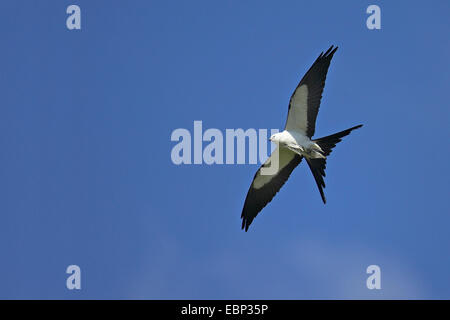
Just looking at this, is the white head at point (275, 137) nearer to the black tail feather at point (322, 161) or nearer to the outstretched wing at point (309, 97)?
the outstretched wing at point (309, 97)

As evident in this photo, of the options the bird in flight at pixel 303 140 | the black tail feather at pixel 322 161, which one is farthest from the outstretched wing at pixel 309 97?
the black tail feather at pixel 322 161

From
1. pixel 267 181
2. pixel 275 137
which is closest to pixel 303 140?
pixel 275 137

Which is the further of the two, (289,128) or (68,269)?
(68,269)

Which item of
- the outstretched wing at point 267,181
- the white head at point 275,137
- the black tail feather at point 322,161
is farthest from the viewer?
the outstretched wing at point 267,181

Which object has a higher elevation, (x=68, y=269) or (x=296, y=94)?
(x=296, y=94)

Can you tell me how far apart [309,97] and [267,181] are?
2276mm

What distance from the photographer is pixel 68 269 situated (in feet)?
50.9

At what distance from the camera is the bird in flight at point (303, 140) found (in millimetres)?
13406
